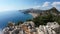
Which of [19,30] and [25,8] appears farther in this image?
[25,8]

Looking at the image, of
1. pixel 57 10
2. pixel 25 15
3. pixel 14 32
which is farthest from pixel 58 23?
pixel 14 32

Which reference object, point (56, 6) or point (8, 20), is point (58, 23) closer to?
point (56, 6)

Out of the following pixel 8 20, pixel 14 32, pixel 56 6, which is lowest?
pixel 14 32

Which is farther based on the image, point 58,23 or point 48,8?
point 48,8

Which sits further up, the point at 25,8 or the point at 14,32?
the point at 25,8

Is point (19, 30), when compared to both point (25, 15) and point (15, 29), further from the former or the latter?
point (25, 15)

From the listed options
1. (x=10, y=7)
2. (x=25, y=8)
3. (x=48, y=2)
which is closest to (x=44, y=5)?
(x=48, y=2)

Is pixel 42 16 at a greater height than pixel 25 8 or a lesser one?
lesser

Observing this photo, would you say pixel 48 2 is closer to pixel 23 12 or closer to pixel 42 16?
pixel 42 16
